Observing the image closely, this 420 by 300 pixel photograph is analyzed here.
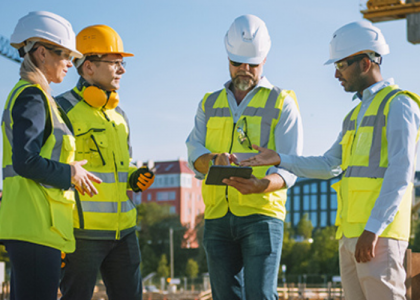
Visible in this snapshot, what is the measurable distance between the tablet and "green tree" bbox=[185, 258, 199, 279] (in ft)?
284

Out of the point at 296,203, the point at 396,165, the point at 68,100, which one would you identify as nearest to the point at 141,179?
the point at 68,100

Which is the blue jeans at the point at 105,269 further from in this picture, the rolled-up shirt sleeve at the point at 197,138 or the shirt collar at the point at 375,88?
the shirt collar at the point at 375,88

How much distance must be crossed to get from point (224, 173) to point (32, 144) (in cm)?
128

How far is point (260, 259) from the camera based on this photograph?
5301mm

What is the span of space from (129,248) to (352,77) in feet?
6.34

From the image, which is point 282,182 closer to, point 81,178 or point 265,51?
point 265,51

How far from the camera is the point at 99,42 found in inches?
229

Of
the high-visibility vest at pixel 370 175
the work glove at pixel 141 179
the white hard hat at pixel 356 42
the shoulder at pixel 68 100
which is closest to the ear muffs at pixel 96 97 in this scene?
the shoulder at pixel 68 100

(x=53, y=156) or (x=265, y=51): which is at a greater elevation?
(x=265, y=51)

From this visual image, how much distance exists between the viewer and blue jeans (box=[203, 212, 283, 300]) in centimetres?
530

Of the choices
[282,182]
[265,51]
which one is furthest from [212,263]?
[265,51]

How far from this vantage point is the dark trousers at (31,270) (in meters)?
4.45

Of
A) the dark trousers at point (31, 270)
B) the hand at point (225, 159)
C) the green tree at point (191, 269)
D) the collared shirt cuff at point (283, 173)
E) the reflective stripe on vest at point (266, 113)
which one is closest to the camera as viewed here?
the dark trousers at point (31, 270)

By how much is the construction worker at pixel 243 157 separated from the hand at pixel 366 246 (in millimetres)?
775
